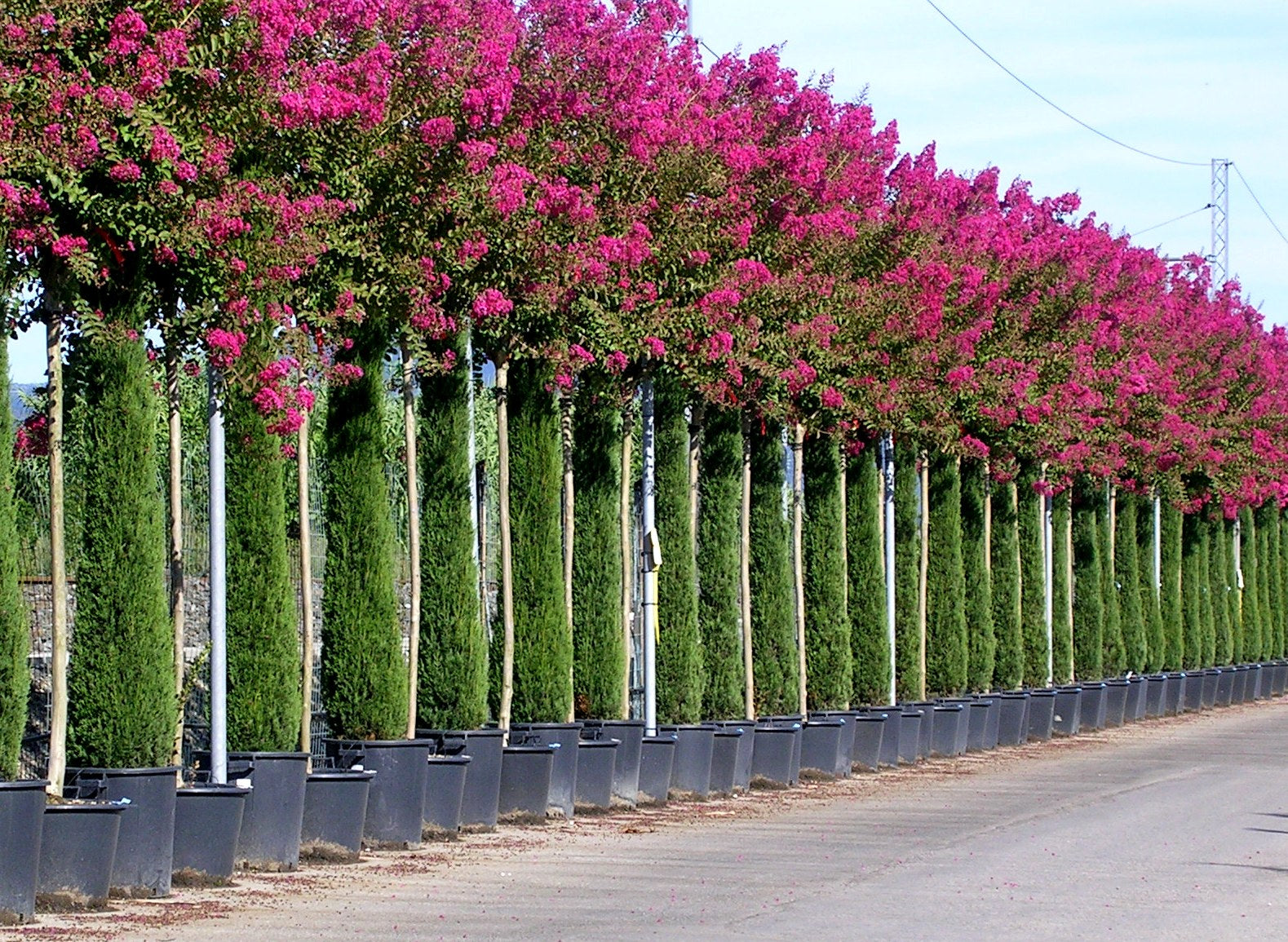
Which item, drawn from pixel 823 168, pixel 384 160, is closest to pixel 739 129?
pixel 823 168

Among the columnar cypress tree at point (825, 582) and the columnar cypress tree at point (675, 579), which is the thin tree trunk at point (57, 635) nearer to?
the columnar cypress tree at point (675, 579)

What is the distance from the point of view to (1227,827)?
17.5 meters

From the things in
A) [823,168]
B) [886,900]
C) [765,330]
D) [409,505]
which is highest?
[823,168]

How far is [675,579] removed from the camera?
837 inches

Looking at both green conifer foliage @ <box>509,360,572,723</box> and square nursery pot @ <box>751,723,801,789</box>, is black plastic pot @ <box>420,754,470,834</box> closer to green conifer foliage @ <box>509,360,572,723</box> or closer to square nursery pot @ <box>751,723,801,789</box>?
green conifer foliage @ <box>509,360,572,723</box>

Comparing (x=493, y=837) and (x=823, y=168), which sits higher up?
(x=823, y=168)

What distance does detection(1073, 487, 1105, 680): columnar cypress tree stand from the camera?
37.4 metres

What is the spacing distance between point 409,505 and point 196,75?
4.91 meters

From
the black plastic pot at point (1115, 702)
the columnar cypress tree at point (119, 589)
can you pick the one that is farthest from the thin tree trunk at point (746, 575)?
the black plastic pot at point (1115, 702)

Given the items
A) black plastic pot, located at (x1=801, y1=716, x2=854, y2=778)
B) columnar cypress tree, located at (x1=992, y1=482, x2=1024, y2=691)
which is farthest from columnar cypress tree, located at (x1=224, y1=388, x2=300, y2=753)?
columnar cypress tree, located at (x1=992, y1=482, x2=1024, y2=691)

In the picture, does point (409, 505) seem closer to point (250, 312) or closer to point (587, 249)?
point (587, 249)

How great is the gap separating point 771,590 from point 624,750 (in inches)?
211

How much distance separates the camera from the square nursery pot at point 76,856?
1139 cm

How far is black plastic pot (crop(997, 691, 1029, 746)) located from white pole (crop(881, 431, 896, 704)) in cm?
266
